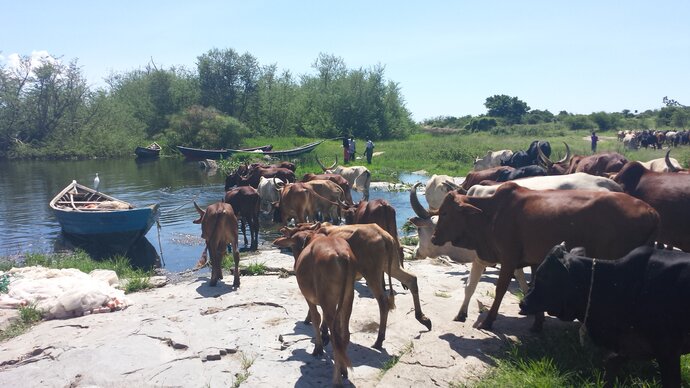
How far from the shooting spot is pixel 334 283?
17.4ft

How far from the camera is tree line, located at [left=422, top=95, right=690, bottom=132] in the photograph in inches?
2288

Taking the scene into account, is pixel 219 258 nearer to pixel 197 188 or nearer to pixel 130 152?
pixel 197 188

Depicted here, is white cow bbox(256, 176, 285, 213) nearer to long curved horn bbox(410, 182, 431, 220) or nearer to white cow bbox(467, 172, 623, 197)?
long curved horn bbox(410, 182, 431, 220)

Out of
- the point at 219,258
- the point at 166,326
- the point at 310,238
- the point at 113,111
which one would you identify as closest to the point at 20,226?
the point at 219,258

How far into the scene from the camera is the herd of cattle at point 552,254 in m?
4.65

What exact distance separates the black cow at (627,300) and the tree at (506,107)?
80138 mm

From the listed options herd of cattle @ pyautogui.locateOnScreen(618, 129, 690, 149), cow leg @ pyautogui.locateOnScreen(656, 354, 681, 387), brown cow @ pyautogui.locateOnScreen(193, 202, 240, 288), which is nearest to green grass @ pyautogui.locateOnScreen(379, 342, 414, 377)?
cow leg @ pyautogui.locateOnScreen(656, 354, 681, 387)

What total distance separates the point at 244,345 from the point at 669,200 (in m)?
6.09

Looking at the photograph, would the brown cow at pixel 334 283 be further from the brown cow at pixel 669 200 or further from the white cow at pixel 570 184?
the brown cow at pixel 669 200

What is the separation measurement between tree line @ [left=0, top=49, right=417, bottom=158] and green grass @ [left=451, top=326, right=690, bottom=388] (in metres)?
45.8

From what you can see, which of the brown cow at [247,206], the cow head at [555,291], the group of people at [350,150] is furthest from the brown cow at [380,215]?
the group of people at [350,150]

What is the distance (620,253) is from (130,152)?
5407cm

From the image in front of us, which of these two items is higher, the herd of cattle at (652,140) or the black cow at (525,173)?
the black cow at (525,173)

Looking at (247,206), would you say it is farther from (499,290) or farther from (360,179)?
(499,290)
